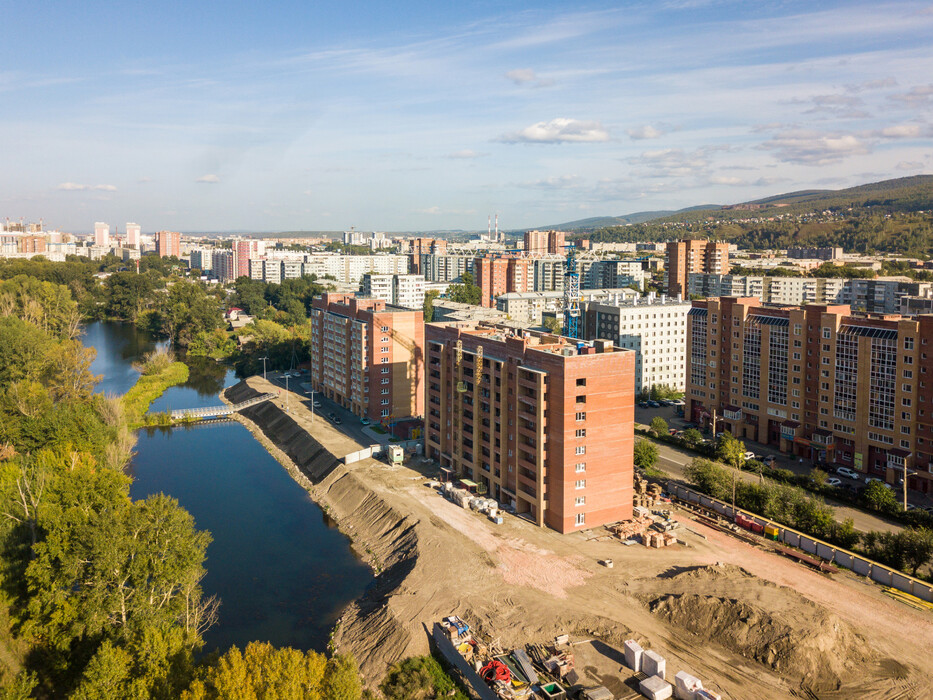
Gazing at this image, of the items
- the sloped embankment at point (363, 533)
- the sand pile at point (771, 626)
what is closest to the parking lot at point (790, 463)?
the sand pile at point (771, 626)

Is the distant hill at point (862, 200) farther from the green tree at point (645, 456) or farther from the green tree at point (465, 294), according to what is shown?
the green tree at point (645, 456)

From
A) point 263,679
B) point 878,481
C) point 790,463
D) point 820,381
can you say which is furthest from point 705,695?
point 820,381

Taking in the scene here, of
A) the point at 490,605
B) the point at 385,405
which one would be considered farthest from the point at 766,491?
the point at 385,405

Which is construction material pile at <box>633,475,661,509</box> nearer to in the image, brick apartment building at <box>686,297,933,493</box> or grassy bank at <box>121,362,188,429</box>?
brick apartment building at <box>686,297,933,493</box>

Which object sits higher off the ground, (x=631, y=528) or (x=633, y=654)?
(x=631, y=528)

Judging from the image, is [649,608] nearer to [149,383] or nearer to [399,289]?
[149,383]

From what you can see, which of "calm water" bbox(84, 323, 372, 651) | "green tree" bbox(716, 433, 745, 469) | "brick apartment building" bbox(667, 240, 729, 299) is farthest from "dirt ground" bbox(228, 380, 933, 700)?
"brick apartment building" bbox(667, 240, 729, 299)
